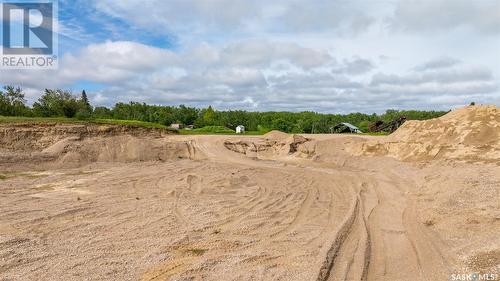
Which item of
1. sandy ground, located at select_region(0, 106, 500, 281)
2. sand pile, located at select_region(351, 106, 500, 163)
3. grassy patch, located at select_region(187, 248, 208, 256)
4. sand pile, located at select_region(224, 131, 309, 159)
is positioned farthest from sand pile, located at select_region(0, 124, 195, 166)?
grassy patch, located at select_region(187, 248, 208, 256)

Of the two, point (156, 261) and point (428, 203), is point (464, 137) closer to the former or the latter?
point (428, 203)

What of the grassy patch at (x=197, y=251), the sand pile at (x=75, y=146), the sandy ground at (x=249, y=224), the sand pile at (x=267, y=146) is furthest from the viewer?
the sand pile at (x=267, y=146)

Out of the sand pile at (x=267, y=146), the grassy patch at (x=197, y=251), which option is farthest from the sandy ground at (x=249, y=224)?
the sand pile at (x=267, y=146)

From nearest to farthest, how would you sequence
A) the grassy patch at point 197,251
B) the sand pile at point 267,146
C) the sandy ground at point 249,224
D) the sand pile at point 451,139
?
the sandy ground at point 249,224, the grassy patch at point 197,251, the sand pile at point 451,139, the sand pile at point 267,146

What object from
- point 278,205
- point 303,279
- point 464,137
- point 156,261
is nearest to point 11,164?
point 278,205

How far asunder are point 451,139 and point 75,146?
18802mm

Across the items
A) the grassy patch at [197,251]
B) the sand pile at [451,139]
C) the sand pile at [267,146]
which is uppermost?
the sand pile at [451,139]

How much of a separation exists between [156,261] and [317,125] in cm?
5531

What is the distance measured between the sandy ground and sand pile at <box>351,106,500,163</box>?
163 cm

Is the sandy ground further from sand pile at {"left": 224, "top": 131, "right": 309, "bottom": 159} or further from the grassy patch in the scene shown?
sand pile at {"left": 224, "top": 131, "right": 309, "bottom": 159}

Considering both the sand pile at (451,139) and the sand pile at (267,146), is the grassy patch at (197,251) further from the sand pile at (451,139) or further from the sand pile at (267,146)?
the sand pile at (267,146)

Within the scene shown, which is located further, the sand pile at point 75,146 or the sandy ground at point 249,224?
the sand pile at point 75,146

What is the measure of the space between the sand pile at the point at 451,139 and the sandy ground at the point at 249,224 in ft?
5.34

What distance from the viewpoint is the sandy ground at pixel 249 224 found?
6.59m
